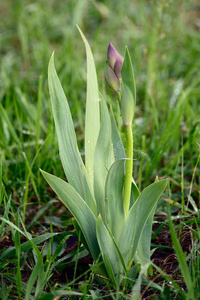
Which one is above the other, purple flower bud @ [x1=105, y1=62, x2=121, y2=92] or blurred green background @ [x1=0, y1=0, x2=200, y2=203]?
purple flower bud @ [x1=105, y1=62, x2=121, y2=92]

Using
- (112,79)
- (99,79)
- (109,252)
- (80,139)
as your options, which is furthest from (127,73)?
(99,79)

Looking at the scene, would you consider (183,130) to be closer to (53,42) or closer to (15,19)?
(53,42)

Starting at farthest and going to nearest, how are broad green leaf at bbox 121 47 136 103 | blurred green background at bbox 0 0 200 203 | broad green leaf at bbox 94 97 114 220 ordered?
blurred green background at bbox 0 0 200 203 → broad green leaf at bbox 94 97 114 220 → broad green leaf at bbox 121 47 136 103

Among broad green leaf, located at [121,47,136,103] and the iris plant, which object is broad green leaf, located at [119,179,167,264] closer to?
the iris plant

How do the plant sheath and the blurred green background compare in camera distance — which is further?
the blurred green background

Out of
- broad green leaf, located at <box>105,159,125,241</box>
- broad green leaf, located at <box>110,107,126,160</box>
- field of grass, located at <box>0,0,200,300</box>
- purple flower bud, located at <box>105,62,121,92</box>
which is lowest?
field of grass, located at <box>0,0,200,300</box>

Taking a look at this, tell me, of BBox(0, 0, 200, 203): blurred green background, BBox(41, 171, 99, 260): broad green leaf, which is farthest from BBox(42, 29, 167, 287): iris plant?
BBox(0, 0, 200, 203): blurred green background
